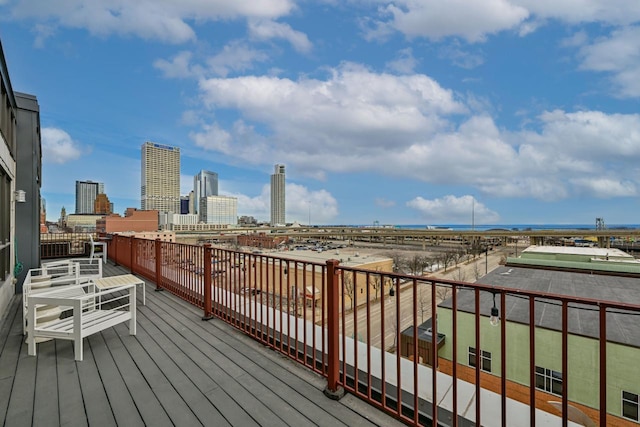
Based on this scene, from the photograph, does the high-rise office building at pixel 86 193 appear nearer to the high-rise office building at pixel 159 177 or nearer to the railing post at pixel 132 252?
the high-rise office building at pixel 159 177

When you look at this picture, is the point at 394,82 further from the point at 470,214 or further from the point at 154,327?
the point at 470,214

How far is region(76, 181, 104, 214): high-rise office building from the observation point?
8112 centimetres

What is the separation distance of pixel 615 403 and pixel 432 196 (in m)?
97.0

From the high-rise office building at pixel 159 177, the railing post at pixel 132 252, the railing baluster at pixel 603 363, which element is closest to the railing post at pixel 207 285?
the railing baluster at pixel 603 363

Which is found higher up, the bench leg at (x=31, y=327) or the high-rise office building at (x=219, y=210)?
the high-rise office building at (x=219, y=210)

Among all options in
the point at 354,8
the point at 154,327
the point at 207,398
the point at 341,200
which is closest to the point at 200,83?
the point at 354,8

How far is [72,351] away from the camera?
9.49 feet

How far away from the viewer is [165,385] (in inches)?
89.2

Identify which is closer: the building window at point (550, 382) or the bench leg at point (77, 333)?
the bench leg at point (77, 333)

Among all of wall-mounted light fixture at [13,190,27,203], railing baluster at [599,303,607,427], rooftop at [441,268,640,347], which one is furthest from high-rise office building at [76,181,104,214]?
railing baluster at [599,303,607,427]

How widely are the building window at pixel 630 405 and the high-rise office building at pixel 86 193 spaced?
103 metres

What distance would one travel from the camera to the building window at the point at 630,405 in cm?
568

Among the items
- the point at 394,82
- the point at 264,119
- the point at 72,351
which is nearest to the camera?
the point at 72,351

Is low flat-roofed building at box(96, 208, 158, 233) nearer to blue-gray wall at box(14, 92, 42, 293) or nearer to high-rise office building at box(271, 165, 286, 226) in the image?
blue-gray wall at box(14, 92, 42, 293)
